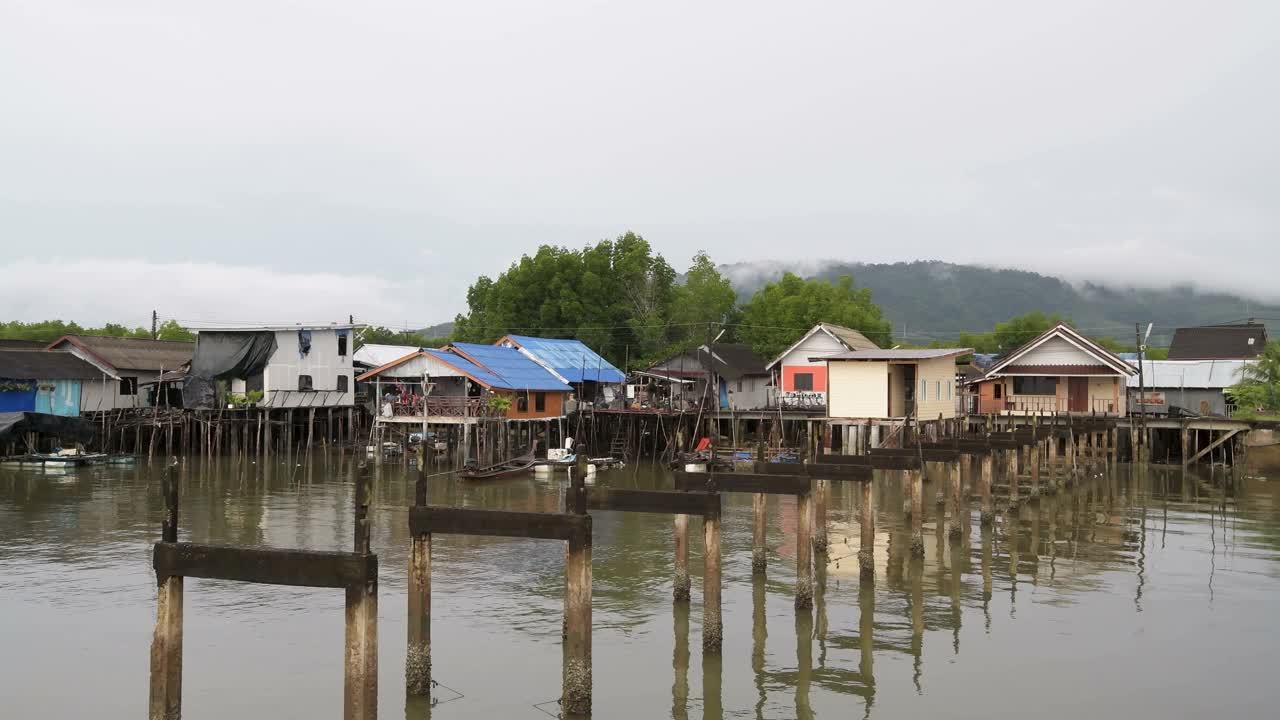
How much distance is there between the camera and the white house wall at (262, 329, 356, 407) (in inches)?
1969

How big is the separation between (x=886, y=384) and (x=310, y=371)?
29.3 m

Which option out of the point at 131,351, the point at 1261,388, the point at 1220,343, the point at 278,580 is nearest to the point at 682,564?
the point at 278,580

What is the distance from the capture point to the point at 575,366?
54.8m

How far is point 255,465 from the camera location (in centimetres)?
4400

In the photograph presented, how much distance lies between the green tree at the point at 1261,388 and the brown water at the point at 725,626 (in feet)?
66.8

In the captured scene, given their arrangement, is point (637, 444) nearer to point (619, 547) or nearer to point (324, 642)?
point (619, 547)

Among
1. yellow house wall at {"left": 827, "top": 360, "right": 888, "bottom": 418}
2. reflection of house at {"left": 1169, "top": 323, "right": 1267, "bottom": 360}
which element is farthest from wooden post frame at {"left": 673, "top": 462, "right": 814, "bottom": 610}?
reflection of house at {"left": 1169, "top": 323, "right": 1267, "bottom": 360}

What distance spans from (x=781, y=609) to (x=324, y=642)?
793 centimetres

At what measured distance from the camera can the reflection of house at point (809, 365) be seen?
5003cm

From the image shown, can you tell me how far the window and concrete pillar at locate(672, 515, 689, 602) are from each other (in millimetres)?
37237

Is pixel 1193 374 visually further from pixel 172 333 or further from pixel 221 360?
pixel 172 333

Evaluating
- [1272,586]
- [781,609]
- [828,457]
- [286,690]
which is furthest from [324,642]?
[1272,586]

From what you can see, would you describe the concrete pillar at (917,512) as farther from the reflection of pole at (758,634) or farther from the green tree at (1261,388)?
the green tree at (1261,388)

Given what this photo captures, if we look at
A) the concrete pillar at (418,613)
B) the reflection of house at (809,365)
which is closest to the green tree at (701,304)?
the reflection of house at (809,365)
